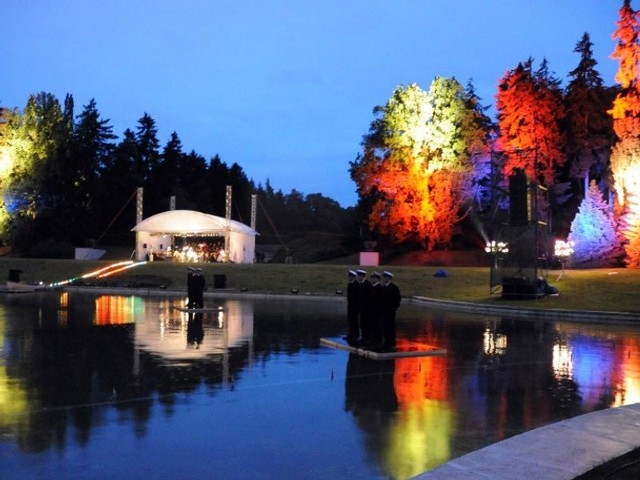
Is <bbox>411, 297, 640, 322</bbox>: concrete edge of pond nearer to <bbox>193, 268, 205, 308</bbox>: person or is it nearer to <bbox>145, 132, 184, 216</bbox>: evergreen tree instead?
<bbox>193, 268, 205, 308</bbox>: person

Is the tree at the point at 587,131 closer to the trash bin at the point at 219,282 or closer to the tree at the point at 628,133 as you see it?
the tree at the point at 628,133

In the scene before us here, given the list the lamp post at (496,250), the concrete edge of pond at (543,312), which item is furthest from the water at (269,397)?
the lamp post at (496,250)

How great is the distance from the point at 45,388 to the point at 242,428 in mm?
3606

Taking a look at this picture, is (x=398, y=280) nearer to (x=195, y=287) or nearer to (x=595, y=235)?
(x=595, y=235)

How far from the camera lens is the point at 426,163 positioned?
4891cm

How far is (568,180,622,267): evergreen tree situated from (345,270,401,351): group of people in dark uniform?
27.7 m

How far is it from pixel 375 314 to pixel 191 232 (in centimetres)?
3712

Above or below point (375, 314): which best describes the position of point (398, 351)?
below

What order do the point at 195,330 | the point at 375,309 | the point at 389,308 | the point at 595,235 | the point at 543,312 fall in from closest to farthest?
the point at 389,308 → the point at 375,309 → the point at 195,330 → the point at 543,312 → the point at 595,235

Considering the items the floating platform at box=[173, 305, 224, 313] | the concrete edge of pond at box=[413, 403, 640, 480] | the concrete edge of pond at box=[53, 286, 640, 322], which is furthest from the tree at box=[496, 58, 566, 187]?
the concrete edge of pond at box=[413, 403, 640, 480]

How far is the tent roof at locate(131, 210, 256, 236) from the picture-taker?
1884 inches

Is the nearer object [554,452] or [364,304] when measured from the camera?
[554,452]

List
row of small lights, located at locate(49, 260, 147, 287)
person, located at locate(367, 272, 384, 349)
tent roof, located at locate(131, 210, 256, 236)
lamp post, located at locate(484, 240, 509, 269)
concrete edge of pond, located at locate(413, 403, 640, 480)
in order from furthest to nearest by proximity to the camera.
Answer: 1. tent roof, located at locate(131, 210, 256, 236)
2. row of small lights, located at locate(49, 260, 147, 287)
3. lamp post, located at locate(484, 240, 509, 269)
4. person, located at locate(367, 272, 384, 349)
5. concrete edge of pond, located at locate(413, 403, 640, 480)

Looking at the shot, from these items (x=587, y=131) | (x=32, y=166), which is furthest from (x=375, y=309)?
(x=32, y=166)
